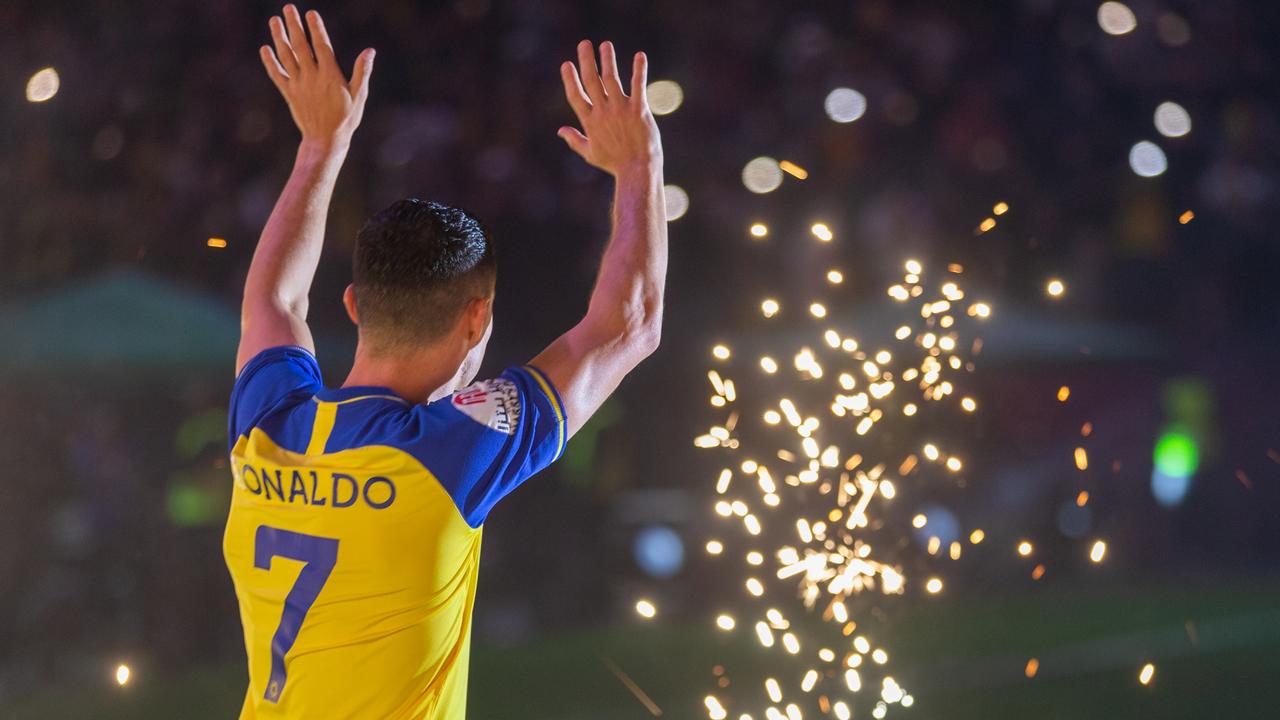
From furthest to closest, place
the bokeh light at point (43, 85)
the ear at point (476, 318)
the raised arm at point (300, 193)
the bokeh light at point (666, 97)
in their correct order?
the bokeh light at point (666, 97), the bokeh light at point (43, 85), the raised arm at point (300, 193), the ear at point (476, 318)

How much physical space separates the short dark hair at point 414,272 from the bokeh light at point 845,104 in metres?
3.56

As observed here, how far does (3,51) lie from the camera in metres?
3.14

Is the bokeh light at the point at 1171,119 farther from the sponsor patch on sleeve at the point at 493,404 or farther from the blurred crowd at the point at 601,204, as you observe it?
the sponsor patch on sleeve at the point at 493,404

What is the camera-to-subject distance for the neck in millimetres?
1195

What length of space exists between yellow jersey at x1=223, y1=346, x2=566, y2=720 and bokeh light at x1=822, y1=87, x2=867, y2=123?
3613 millimetres

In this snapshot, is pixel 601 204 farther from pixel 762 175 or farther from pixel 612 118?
pixel 612 118

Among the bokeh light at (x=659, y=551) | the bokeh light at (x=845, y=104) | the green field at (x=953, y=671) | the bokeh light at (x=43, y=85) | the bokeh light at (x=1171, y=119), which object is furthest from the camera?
the bokeh light at (x=1171, y=119)

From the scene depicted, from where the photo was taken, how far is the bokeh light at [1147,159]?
5227mm

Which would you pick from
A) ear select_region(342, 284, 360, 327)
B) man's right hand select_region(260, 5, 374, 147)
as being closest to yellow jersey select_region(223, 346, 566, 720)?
ear select_region(342, 284, 360, 327)

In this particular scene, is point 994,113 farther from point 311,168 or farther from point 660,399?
point 311,168

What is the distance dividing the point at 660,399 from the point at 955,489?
186cm

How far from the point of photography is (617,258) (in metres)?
1.30

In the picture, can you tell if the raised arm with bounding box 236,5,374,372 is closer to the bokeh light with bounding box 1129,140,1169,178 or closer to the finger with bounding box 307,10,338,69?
the finger with bounding box 307,10,338,69

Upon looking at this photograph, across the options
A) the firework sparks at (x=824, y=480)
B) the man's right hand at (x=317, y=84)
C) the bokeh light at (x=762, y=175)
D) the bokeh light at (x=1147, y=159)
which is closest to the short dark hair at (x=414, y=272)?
the man's right hand at (x=317, y=84)
